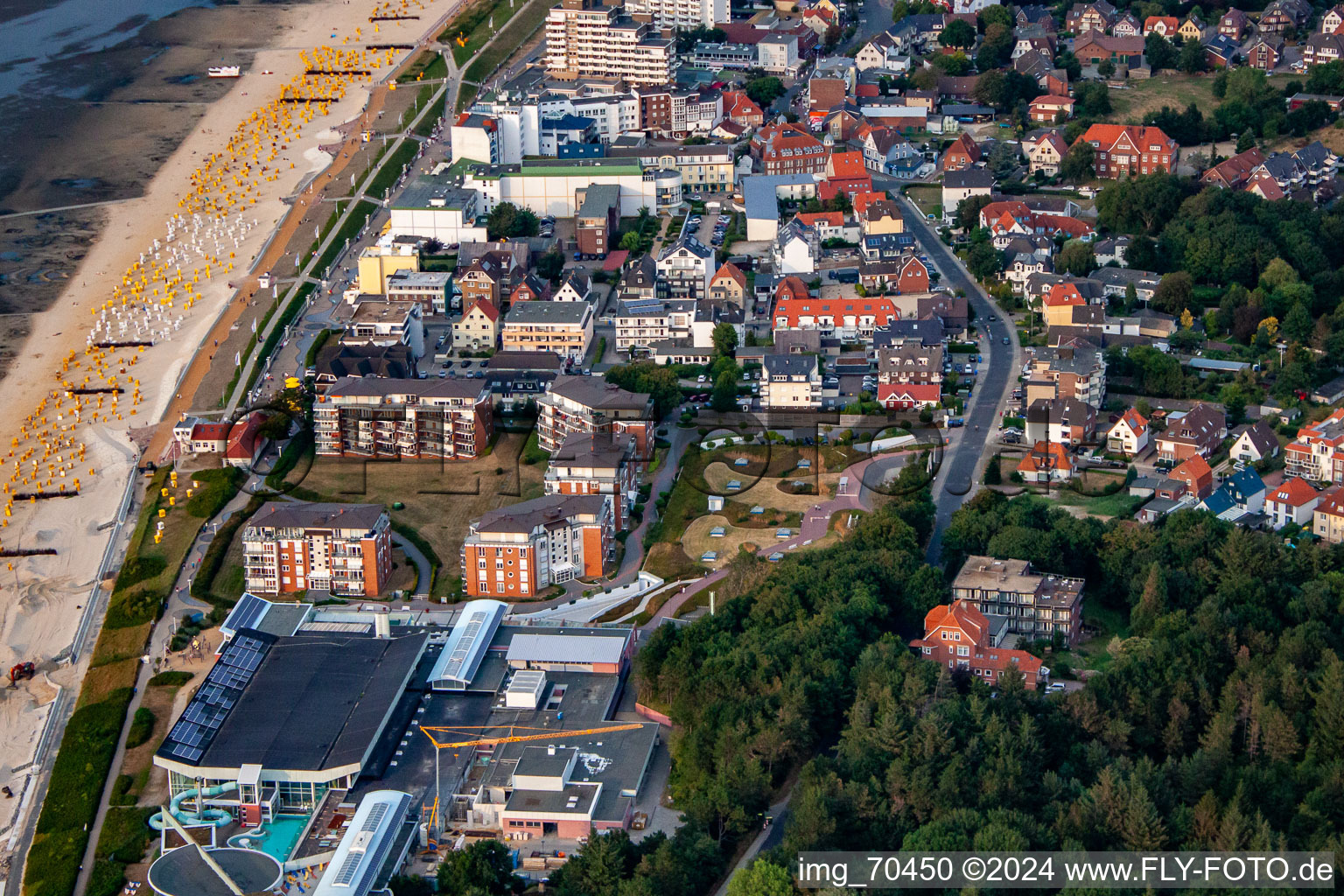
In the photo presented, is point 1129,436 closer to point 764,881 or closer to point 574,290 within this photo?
point 574,290

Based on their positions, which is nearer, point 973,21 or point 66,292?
point 66,292

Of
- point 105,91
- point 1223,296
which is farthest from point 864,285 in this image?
point 105,91

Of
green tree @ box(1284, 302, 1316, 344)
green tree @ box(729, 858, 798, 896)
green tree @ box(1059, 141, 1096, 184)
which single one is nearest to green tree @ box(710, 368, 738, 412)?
green tree @ box(1284, 302, 1316, 344)

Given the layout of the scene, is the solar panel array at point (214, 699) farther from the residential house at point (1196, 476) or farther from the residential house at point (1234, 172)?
the residential house at point (1234, 172)

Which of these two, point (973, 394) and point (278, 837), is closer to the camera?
point (278, 837)

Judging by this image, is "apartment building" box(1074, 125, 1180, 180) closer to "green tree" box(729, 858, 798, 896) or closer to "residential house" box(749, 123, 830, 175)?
"residential house" box(749, 123, 830, 175)

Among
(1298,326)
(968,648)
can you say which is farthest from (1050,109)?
(968,648)

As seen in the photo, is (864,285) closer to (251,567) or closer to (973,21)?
(251,567)
